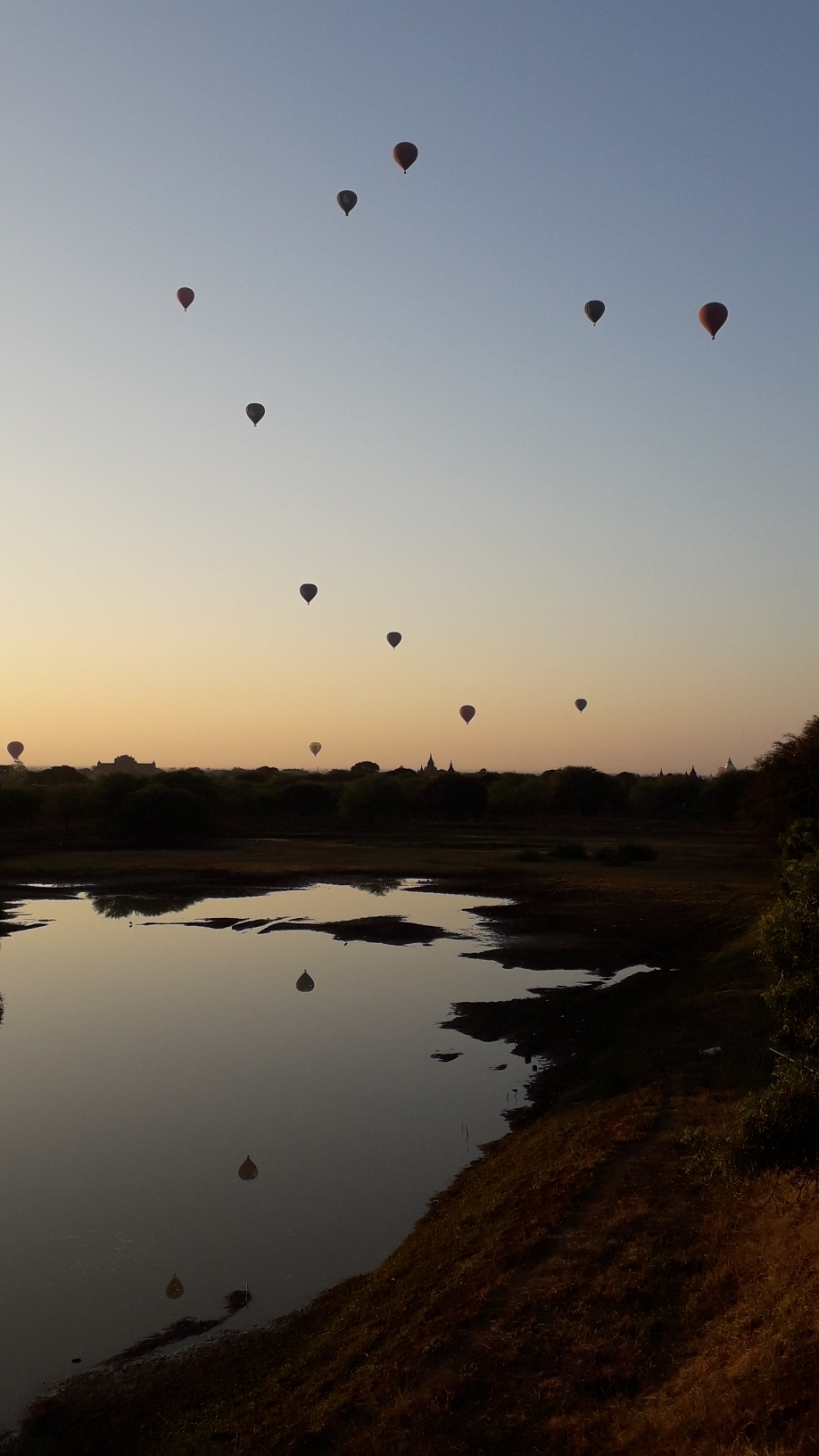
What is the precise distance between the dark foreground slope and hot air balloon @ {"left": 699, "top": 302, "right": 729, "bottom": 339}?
31.1m

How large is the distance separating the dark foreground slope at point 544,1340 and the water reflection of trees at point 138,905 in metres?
37.6

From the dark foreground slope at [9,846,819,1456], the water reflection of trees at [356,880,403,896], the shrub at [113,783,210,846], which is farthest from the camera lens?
the shrub at [113,783,210,846]

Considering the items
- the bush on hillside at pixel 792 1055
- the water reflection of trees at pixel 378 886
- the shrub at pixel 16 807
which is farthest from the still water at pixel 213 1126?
the shrub at pixel 16 807

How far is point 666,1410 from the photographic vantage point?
9367 millimetres

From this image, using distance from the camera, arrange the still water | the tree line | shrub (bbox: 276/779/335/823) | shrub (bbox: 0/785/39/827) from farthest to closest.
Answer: shrub (bbox: 276/779/335/823)
shrub (bbox: 0/785/39/827)
the tree line
the still water

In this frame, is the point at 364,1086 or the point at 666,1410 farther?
the point at 364,1086

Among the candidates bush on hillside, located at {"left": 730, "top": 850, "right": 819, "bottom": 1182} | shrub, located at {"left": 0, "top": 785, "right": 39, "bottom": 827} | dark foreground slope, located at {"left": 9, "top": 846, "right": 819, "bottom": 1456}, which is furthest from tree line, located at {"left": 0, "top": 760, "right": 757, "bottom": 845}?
bush on hillside, located at {"left": 730, "top": 850, "right": 819, "bottom": 1182}

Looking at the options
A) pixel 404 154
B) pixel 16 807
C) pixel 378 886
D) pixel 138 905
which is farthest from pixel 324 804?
pixel 404 154

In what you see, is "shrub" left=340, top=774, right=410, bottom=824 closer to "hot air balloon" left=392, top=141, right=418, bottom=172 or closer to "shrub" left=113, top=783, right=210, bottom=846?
"shrub" left=113, top=783, right=210, bottom=846

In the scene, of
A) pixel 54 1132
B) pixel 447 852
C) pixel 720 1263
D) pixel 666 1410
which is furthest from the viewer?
pixel 447 852

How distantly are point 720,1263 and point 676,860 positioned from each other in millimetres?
59833

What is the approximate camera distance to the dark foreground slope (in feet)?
31.3

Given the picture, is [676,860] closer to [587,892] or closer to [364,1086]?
[587,892]

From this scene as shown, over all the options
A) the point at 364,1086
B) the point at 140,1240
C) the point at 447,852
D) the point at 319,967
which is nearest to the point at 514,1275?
the point at 140,1240
